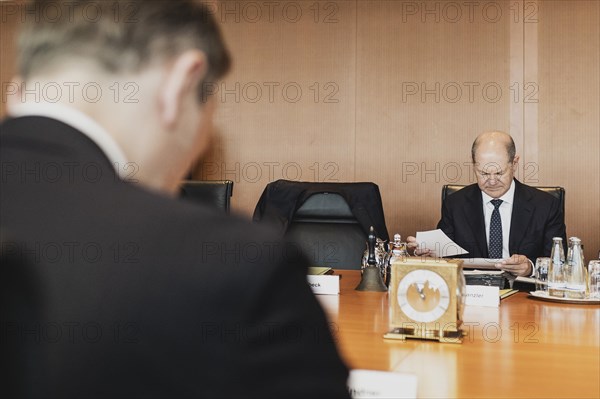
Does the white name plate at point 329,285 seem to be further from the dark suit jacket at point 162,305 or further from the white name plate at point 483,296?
the dark suit jacket at point 162,305

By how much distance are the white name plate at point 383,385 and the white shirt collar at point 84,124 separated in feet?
2.64

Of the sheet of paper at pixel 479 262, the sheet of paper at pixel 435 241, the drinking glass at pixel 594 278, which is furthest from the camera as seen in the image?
the sheet of paper at pixel 435 241

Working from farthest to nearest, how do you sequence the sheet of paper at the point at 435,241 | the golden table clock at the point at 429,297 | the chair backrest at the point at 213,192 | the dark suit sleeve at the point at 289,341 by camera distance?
the chair backrest at the point at 213,192, the sheet of paper at the point at 435,241, the golden table clock at the point at 429,297, the dark suit sleeve at the point at 289,341

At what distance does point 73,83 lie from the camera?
79 centimetres

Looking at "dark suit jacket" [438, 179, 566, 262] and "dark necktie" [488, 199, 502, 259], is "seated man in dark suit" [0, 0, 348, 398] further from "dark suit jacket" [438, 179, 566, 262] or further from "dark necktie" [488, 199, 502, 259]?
"dark necktie" [488, 199, 502, 259]

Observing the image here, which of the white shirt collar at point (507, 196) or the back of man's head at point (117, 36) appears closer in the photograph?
the back of man's head at point (117, 36)

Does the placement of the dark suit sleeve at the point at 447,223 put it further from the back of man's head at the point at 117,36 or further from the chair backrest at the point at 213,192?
the back of man's head at the point at 117,36

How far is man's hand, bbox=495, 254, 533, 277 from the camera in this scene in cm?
323

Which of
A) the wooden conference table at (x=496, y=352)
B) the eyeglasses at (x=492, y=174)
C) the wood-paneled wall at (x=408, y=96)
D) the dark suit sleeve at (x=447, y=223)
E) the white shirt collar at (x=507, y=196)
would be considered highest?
the wood-paneled wall at (x=408, y=96)

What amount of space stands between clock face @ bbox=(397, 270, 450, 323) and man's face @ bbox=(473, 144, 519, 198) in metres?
2.41

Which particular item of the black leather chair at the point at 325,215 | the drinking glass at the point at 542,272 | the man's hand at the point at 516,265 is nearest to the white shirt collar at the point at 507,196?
the black leather chair at the point at 325,215

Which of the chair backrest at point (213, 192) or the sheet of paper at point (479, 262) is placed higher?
the chair backrest at point (213, 192)

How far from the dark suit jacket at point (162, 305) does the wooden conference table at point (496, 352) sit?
0.71 meters

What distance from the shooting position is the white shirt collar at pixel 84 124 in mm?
756
